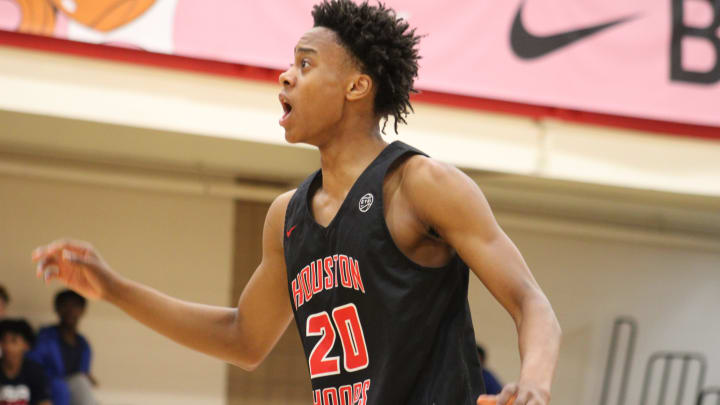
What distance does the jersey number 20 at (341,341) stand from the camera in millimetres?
2105

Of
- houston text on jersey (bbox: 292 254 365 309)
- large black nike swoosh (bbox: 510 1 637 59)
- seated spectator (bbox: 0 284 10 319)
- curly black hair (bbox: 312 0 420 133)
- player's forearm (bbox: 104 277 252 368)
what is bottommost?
player's forearm (bbox: 104 277 252 368)

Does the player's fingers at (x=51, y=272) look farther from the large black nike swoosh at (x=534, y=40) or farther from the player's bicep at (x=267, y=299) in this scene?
the large black nike swoosh at (x=534, y=40)

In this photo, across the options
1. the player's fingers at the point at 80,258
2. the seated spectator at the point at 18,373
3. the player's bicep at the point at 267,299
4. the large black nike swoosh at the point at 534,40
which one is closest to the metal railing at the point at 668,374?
the large black nike swoosh at the point at 534,40

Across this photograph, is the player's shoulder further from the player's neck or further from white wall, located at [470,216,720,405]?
white wall, located at [470,216,720,405]

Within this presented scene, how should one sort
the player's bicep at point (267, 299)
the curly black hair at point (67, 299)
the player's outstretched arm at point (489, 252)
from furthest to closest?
the curly black hair at point (67, 299) < the player's bicep at point (267, 299) < the player's outstretched arm at point (489, 252)

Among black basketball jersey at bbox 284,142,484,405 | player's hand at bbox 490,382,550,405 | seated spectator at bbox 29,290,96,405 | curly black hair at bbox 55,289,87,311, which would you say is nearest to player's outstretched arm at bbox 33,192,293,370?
black basketball jersey at bbox 284,142,484,405

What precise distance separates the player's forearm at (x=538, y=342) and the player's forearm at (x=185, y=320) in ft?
3.39

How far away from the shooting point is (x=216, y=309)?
8.68 ft

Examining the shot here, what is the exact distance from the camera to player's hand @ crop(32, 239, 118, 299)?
2.41m

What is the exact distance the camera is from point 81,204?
26.5ft

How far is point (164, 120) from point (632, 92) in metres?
3.03

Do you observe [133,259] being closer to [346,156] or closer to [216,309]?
[216,309]

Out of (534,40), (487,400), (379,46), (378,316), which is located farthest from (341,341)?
(534,40)

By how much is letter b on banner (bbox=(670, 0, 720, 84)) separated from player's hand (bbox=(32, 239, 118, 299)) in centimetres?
465
